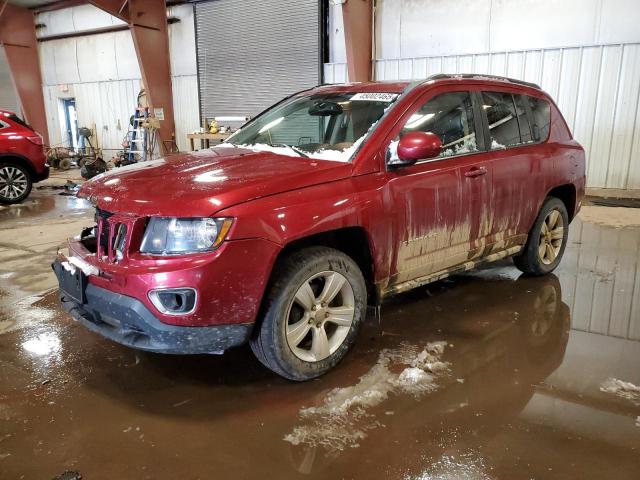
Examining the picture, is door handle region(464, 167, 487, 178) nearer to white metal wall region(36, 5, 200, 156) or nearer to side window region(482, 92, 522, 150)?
side window region(482, 92, 522, 150)

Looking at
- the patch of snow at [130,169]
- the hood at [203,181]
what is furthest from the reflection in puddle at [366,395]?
the patch of snow at [130,169]

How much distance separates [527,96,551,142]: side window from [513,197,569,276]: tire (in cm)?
56

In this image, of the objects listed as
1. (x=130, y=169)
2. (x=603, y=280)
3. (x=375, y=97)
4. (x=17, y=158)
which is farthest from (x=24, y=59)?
(x=603, y=280)

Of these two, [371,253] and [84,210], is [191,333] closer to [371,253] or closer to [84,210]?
[371,253]

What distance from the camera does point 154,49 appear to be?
43.2 feet

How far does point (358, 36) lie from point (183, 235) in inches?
353

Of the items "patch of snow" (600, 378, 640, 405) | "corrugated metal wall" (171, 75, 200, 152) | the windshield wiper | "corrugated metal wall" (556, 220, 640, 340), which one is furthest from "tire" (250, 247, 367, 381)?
"corrugated metal wall" (171, 75, 200, 152)

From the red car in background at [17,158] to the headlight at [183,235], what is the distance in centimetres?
766

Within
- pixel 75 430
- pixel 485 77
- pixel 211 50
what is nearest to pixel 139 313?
pixel 75 430

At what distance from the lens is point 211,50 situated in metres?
12.8

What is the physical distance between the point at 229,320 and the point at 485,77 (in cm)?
276

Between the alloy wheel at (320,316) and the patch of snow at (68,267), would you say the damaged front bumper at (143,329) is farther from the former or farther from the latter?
the alloy wheel at (320,316)

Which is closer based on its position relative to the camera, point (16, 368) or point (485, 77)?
point (16, 368)

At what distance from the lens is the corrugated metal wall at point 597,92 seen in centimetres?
875
